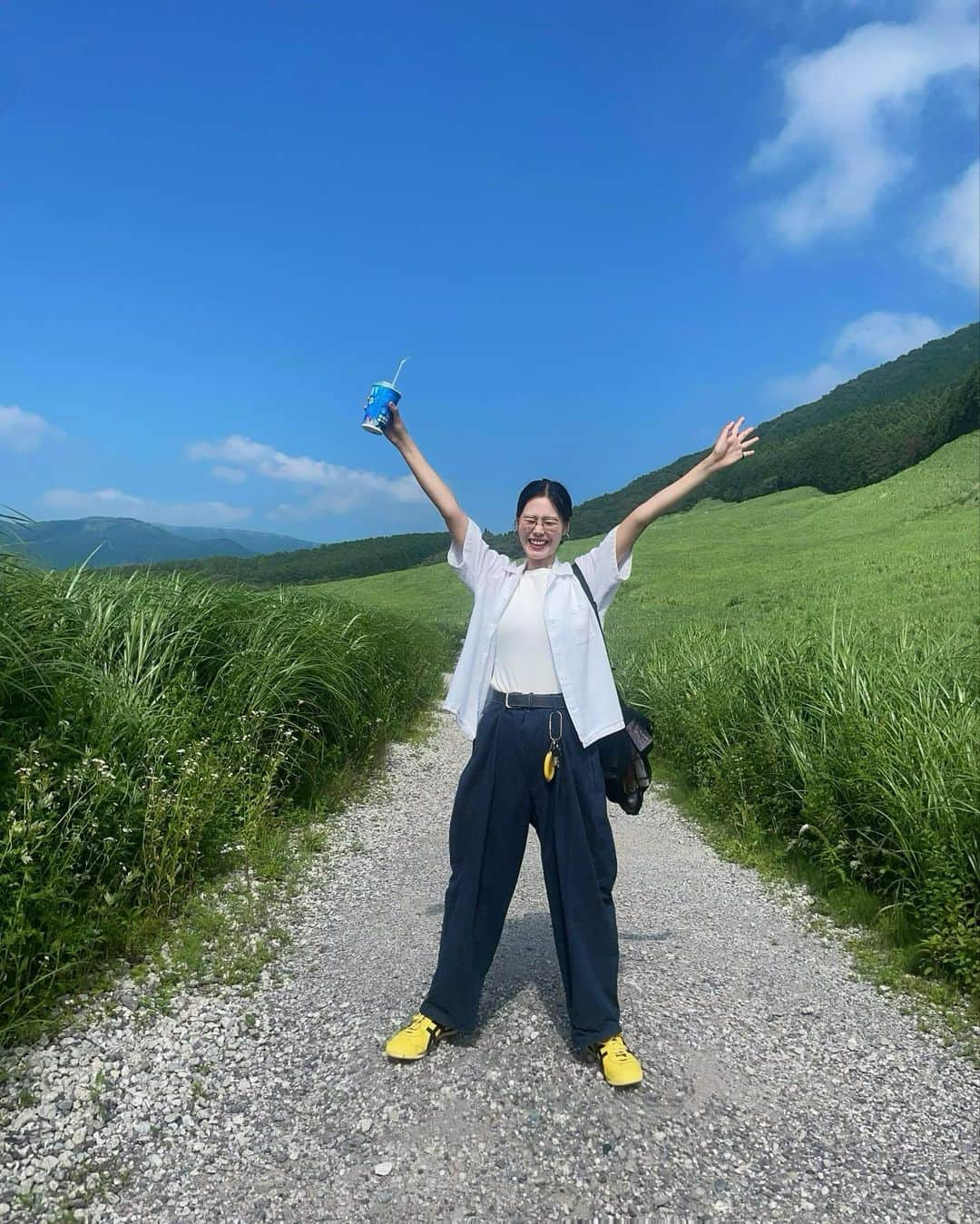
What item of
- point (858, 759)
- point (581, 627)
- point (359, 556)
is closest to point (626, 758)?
point (581, 627)

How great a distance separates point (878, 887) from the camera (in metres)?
5.40


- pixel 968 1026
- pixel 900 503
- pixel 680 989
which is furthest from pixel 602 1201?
pixel 900 503

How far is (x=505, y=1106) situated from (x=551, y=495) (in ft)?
7.72

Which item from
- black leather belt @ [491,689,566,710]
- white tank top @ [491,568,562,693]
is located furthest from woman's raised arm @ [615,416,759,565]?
black leather belt @ [491,689,566,710]

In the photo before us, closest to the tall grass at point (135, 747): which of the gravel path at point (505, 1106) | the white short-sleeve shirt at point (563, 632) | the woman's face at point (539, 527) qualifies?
the gravel path at point (505, 1106)

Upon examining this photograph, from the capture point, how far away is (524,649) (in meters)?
3.43

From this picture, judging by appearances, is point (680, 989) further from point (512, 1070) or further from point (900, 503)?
point (900, 503)

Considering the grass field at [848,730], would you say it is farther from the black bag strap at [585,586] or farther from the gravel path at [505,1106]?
the black bag strap at [585,586]

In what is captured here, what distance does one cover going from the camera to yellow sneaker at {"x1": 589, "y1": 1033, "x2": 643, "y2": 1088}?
10.5ft

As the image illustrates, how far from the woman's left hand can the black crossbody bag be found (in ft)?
2.35

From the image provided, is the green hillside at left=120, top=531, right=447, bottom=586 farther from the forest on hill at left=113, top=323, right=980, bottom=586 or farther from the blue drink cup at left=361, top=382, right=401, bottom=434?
the blue drink cup at left=361, top=382, right=401, bottom=434

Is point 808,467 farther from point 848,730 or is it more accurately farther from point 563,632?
point 563,632

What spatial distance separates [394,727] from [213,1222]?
830 cm

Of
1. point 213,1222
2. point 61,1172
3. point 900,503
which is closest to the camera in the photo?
point 213,1222
